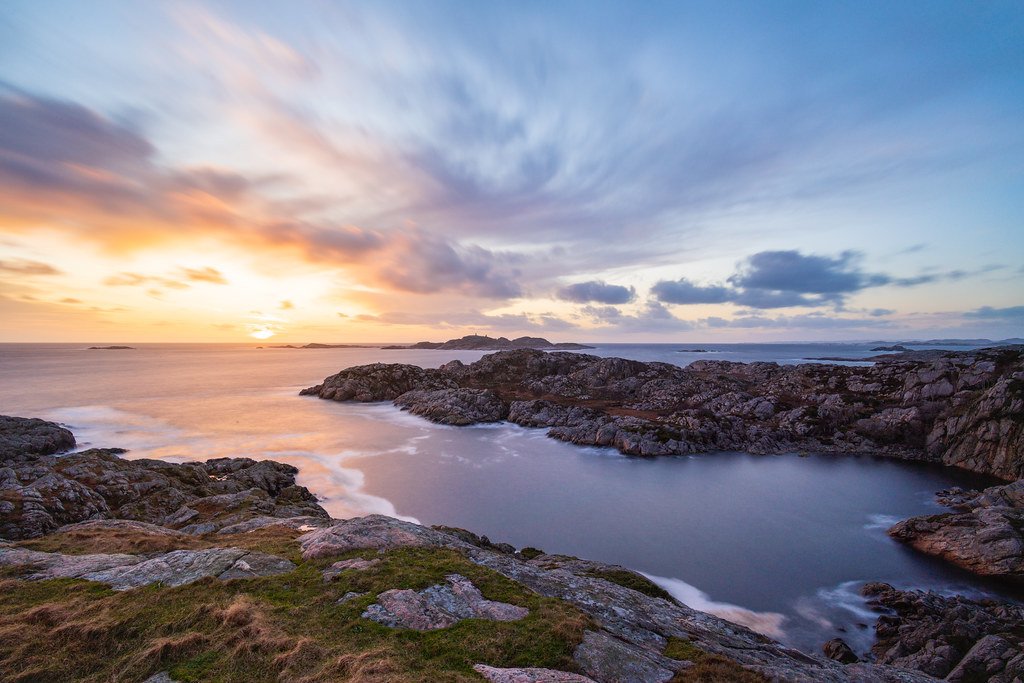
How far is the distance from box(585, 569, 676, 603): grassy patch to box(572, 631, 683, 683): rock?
10805 mm

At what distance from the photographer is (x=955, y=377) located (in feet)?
235

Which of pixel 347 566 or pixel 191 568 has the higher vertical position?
pixel 191 568

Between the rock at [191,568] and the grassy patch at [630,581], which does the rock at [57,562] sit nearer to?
the rock at [191,568]

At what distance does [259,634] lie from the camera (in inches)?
524

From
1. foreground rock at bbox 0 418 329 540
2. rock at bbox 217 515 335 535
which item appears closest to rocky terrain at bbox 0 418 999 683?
rock at bbox 217 515 335 535

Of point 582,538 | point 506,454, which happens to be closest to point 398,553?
point 582,538

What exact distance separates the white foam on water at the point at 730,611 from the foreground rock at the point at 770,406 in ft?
109

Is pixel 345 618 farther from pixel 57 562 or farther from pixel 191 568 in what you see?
pixel 57 562

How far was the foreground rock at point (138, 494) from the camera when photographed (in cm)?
2962

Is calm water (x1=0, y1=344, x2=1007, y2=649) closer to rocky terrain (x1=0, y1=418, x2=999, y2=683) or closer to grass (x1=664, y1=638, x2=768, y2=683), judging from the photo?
rocky terrain (x1=0, y1=418, x2=999, y2=683)

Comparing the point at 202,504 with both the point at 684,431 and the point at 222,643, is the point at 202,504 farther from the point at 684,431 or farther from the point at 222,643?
the point at 684,431

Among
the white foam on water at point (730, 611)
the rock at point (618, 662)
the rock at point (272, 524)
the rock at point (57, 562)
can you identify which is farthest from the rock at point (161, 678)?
the white foam on water at point (730, 611)

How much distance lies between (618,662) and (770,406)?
82.2 metres

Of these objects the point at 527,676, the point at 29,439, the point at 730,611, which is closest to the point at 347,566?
the point at 527,676
